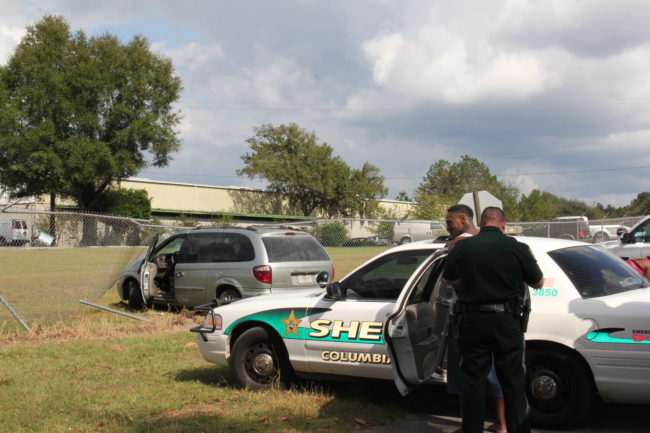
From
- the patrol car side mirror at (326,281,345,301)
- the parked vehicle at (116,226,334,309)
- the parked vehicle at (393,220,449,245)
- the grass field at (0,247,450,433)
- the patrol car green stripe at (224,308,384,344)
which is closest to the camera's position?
the grass field at (0,247,450,433)

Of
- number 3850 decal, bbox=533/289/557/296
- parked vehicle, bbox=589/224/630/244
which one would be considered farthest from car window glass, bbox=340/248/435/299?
parked vehicle, bbox=589/224/630/244

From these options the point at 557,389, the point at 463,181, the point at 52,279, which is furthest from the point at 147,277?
the point at 463,181

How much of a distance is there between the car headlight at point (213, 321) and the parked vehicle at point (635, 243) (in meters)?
8.98

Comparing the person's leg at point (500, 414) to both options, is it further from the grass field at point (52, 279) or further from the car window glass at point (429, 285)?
the grass field at point (52, 279)

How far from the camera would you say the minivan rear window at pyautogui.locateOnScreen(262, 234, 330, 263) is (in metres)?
11.2

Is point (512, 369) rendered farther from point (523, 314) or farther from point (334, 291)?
point (334, 291)

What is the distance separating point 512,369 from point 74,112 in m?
44.7

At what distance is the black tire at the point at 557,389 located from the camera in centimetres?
510

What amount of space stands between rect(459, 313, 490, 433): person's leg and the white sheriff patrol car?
73cm

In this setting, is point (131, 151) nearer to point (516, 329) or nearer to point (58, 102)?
point (58, 102)

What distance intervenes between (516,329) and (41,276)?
8.73 m

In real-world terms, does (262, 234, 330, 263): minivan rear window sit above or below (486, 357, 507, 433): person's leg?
above

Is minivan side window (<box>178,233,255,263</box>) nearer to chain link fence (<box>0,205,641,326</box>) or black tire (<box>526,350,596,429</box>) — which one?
chain link fence (<box>0,205,641,326</box>)

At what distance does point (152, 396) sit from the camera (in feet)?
21.3
